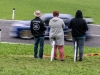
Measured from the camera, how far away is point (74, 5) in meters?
37.6

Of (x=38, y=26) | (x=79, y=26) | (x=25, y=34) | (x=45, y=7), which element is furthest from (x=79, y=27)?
(x=45, y=7)

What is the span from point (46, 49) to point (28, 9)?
62.0 ft

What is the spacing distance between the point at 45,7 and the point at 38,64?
2417 cm

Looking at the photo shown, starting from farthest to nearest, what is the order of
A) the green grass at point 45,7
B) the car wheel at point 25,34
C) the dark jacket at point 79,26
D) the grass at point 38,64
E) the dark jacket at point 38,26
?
the green grass at point 45,7 → the car wheel at point 25,34 → the dark jacket at point 38,26 → the dark jacket at point 79,26 → the grass at point 38,64

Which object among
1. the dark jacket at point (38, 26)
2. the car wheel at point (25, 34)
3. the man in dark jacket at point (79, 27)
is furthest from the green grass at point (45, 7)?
the dark jacket at point (38, 26)

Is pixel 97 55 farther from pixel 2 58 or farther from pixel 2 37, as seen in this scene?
pixel 2 37

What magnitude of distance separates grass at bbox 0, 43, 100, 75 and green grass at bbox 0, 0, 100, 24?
48.6 ft

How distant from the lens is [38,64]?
11.6 metres

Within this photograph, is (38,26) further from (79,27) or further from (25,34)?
(25,34)

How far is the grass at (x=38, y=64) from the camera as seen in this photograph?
9.75 meters

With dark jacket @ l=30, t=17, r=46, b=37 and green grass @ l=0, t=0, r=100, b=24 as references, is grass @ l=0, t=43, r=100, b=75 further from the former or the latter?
green grass @ l=0, t=0, r=100, b=24

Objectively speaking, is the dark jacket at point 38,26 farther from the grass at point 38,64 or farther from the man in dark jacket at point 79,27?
the man in dark jacket at point 79,27

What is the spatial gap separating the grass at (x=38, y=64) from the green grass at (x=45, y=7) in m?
14.8

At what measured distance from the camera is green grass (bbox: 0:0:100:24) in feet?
105
